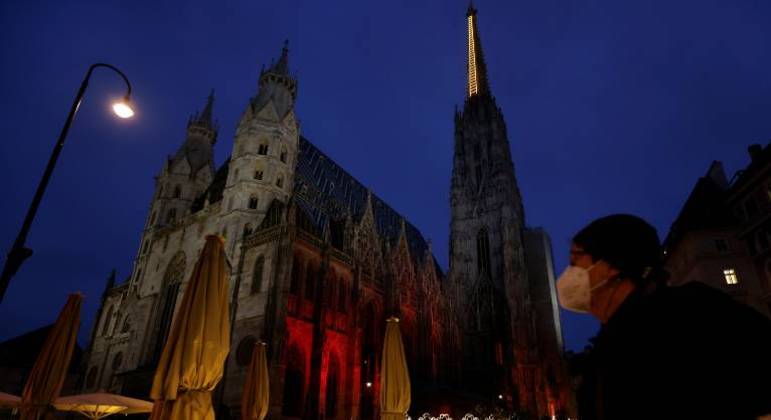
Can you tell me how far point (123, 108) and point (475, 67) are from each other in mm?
62736

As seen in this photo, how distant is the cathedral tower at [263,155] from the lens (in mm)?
28859

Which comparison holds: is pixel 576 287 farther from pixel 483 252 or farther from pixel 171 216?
pixel 483 252

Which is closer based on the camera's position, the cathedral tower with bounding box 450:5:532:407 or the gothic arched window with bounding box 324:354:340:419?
the gothic arched window with bounding box 324:354:340:419

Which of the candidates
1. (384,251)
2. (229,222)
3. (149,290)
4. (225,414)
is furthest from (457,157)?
(225,414)

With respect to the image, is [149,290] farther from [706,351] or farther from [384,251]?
[706,351]

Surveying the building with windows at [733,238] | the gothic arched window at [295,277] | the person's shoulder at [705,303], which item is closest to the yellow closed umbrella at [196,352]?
the person's shoulder at [705,303]

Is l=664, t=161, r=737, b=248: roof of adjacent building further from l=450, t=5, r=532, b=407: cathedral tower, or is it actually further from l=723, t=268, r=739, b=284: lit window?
l=450, t=5, r=532, b=407: cathedral tower

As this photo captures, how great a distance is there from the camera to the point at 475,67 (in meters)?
65.1

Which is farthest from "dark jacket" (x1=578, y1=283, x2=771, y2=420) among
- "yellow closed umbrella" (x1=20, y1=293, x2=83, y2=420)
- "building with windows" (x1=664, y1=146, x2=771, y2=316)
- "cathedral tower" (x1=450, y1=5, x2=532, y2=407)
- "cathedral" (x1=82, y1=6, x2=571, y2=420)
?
"cathedral tower" (x1=450, y1=5, x2=532, y2=407)

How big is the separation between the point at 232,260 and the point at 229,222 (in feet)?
9.62

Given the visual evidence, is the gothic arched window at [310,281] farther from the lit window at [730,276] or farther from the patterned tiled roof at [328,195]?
the lit window at [730,276]

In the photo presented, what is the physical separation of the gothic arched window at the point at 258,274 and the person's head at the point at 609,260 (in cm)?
2475

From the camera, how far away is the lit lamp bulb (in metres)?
8.88

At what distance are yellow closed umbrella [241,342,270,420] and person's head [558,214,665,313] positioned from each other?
1609 cm
